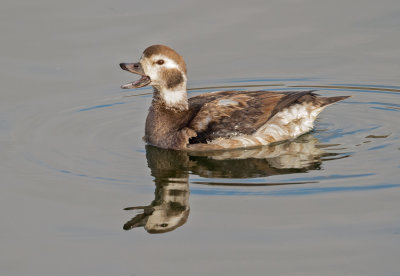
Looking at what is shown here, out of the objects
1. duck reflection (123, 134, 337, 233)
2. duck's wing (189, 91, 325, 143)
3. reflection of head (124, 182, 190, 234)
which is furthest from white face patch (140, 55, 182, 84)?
reflection of head (124, 182, 190, 234)

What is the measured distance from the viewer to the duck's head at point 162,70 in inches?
467

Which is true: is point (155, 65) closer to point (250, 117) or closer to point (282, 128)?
point (250, 117)

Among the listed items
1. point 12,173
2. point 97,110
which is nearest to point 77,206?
point 12,173

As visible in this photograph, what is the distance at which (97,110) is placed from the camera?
13.7 meters

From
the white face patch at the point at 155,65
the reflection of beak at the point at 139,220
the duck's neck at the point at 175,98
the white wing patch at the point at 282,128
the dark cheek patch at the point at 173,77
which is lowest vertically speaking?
the reflection of beak at the point at 139,220

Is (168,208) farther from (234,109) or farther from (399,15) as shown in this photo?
(399,15)

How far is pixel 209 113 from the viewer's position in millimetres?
11719

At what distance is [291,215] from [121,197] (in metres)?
2.22

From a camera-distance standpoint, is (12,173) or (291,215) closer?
(291,215)

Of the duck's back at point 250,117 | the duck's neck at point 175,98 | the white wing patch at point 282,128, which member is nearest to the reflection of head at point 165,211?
the duck's back at point 250,117

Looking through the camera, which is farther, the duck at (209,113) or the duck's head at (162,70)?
the duck's head at (162,70)

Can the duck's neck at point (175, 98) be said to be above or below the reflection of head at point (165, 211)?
above

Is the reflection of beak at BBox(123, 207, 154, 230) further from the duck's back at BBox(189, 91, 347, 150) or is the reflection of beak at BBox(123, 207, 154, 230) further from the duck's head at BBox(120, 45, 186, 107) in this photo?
the duck's head at BBox(120, 45, 186, 107)

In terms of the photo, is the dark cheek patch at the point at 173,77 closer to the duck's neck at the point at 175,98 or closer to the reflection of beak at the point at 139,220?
the duck's neck at the point at 175,98
